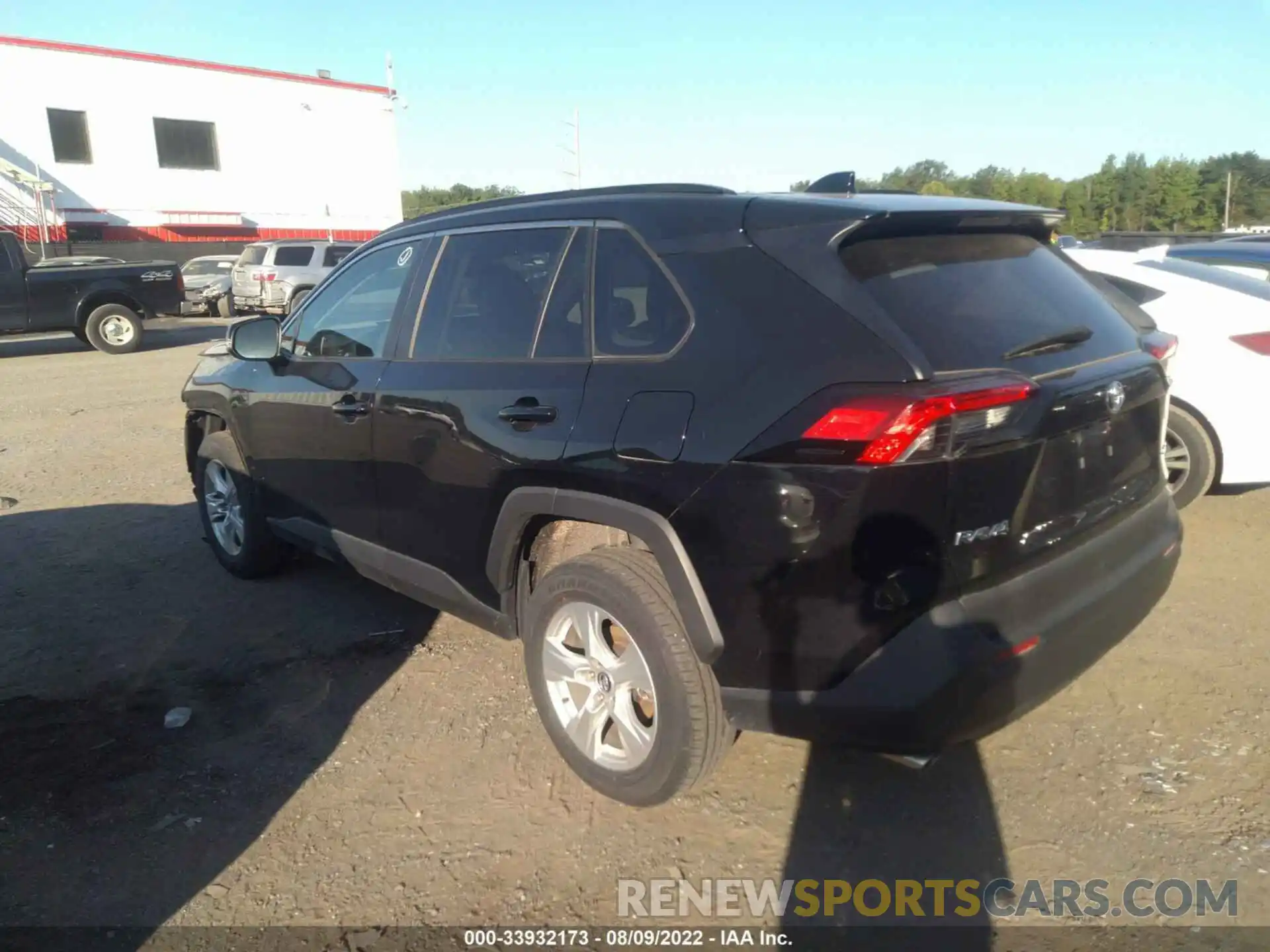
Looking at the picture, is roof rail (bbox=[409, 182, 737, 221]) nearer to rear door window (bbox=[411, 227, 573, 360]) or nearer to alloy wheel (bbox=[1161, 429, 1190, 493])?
rear door window (bbox=[411, 227, 573, 360])

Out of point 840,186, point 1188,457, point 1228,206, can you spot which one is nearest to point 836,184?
point 840,186

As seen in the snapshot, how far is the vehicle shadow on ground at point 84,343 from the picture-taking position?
685 inches

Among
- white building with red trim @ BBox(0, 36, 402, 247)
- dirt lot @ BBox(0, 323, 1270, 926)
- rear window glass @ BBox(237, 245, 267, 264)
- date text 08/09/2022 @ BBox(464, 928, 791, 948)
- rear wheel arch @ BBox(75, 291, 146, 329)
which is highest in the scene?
white building with red trim @ BBox(0, 36, 402, 247)

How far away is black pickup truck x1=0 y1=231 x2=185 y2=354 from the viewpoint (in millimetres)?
15273

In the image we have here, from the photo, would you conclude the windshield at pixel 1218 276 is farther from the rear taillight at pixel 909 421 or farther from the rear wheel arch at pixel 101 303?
the rear wheel arch at pixel 101 303

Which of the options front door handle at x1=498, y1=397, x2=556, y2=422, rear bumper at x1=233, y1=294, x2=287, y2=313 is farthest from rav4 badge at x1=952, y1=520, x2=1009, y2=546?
rear bumper at x1=233, y1=294, x2=287, y2=313

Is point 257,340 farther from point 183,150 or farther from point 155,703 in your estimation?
point 183,150

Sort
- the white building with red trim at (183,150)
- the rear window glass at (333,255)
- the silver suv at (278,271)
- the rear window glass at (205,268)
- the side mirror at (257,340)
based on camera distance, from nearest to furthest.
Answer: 1. the side mirror at (257,340)
2. the silver suv at (278,271)
3. the rear window glass at (333,255)
4. the rear window glass at (205,268)
5. the white building with red trim at (183,150)

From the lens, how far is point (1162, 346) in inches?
133

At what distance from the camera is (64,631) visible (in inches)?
180

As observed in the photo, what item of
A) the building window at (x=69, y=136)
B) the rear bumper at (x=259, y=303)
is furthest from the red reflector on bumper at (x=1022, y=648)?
the building window at (x=69, y=136)

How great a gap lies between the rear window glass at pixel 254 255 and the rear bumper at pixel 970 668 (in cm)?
2028

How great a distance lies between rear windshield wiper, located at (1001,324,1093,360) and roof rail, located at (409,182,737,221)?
99cm

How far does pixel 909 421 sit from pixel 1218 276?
14.8ft
